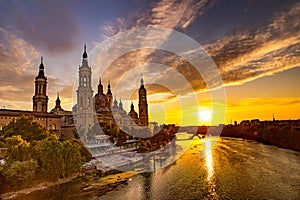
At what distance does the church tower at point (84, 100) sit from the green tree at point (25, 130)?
92.6 feet

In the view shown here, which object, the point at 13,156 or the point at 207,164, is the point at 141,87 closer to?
the point at 207,164

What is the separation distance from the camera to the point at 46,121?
61.5 meters

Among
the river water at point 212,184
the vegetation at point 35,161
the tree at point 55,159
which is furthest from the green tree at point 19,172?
the river water at point 212,184

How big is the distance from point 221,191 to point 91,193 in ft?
59.6

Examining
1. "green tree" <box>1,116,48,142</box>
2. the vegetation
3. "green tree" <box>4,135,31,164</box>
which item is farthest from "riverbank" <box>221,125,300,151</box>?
"green tree" <box>4,135,31,164</box>

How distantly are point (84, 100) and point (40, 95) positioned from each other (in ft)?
43.2

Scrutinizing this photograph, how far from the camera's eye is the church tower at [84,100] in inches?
2844

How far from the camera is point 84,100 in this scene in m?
72.6

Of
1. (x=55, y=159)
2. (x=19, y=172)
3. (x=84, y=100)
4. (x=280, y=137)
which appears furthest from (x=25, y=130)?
(x=280, y=137)

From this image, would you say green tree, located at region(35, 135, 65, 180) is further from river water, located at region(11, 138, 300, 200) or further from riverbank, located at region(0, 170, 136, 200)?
river water, located at region(11, 138, 300, 200)

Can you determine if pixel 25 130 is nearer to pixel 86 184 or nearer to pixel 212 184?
pixel 86 184

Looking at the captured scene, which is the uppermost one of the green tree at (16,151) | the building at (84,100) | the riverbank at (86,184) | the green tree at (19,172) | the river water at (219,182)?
the building at (84,100)

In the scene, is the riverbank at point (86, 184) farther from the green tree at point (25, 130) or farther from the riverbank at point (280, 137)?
the riverbank at point (280, 137)

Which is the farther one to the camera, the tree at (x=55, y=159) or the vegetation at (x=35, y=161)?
the tree at (x=55, y=159)
